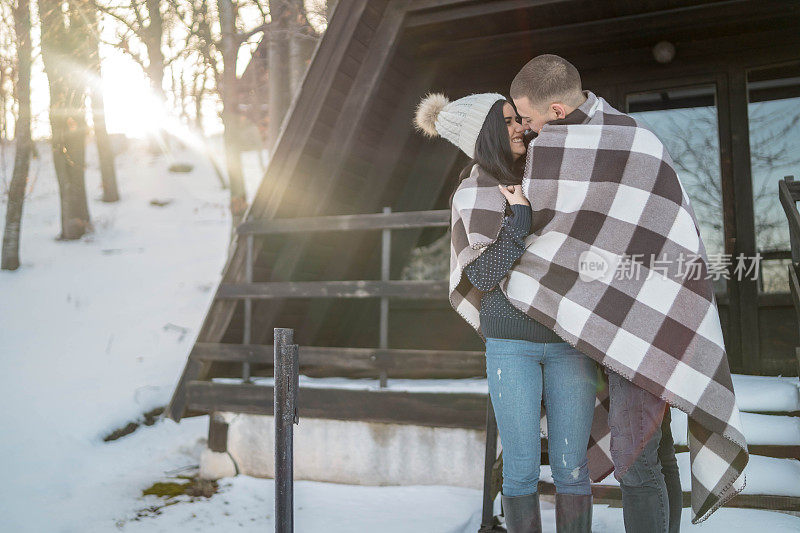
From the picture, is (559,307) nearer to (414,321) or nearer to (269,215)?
(269,215)

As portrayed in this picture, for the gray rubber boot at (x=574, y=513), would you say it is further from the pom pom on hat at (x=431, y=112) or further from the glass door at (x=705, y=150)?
the glass door at (x=705, y=150)

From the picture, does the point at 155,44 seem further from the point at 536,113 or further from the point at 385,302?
the point at 536,113

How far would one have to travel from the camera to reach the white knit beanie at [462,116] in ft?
8.00

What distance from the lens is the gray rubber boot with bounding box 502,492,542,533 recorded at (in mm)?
2309

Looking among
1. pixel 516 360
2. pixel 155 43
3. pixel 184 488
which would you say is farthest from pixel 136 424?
pixel 155 43

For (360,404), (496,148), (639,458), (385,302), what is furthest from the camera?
(360,404)

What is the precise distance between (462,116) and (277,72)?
26.5 feet

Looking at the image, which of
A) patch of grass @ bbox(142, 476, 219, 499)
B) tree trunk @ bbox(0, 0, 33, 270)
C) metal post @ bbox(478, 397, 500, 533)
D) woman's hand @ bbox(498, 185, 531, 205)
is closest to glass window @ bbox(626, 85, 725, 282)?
metal post @ bbox(478, 397, 500, 533)

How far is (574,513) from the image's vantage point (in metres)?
2.26

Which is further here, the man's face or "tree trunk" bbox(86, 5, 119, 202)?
"tree trunk" bbox(86, 5, 119, 202)

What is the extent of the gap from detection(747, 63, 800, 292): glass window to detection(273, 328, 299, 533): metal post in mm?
5081

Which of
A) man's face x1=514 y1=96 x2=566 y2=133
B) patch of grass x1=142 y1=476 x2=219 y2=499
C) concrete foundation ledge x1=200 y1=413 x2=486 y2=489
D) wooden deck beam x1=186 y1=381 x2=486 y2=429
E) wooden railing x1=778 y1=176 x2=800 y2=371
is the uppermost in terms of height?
man's face x1=514 y1=96 x2=566 y2=133

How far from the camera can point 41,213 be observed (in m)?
16.7

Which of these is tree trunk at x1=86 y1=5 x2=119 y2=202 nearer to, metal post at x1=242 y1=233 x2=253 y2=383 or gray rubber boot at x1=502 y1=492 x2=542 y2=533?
metal post at x1=242 y1=233 x2=253 y2=383
